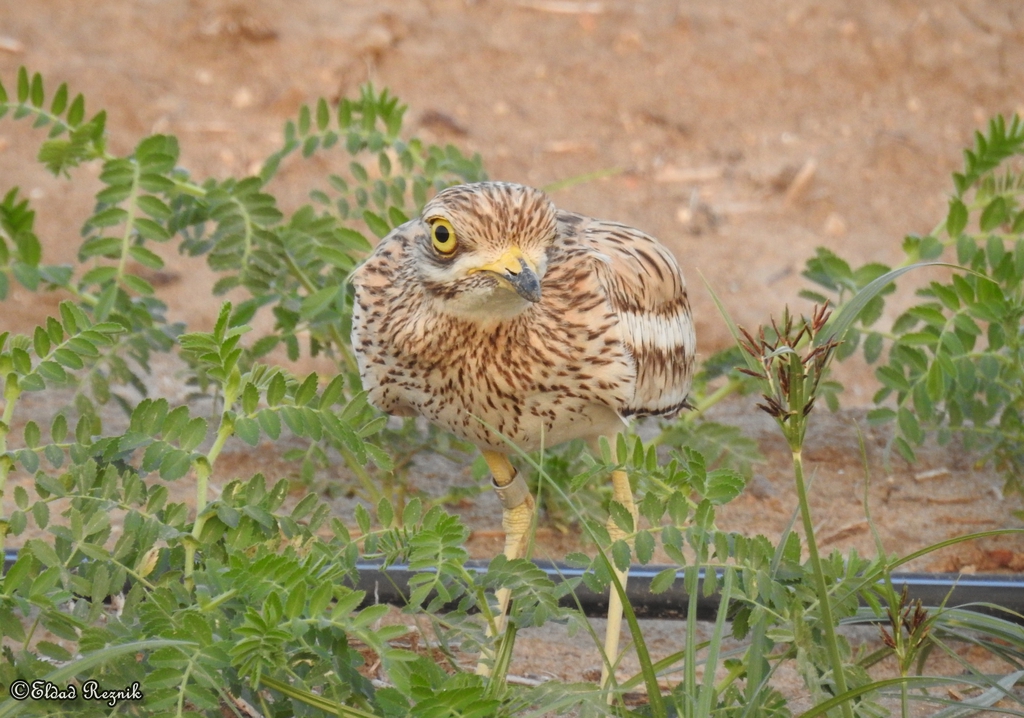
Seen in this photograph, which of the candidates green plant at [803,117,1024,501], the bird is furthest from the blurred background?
the bird

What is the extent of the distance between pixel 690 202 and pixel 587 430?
3.30 metres

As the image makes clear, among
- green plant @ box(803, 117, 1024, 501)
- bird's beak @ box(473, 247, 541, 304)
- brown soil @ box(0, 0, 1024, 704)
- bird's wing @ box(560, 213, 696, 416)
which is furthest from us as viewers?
brown soil @ box(0, 0, 1024, 704)

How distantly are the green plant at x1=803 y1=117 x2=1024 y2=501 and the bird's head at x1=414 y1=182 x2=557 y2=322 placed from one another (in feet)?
3.98

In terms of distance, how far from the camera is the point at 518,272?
8.16 feet

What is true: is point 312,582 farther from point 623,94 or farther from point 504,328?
point 623,94

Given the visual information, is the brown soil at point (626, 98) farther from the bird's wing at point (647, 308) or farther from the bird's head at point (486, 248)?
the bird's head at point (486, 248)

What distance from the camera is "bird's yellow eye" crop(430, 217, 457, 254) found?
2.54 m

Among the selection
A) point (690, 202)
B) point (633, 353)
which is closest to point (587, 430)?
point (633, 353)

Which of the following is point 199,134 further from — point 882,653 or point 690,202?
point 882,653

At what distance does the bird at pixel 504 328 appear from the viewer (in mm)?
2547

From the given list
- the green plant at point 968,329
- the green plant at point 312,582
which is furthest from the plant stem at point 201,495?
the green plant at point 968,329

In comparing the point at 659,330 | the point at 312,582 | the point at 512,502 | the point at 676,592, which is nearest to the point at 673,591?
the point at 676,592

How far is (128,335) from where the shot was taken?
3.43 metres

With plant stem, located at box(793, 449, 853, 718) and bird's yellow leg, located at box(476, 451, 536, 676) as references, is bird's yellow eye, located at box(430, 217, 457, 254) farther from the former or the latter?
plant stem, located at box(793, 449, 853, 718)
